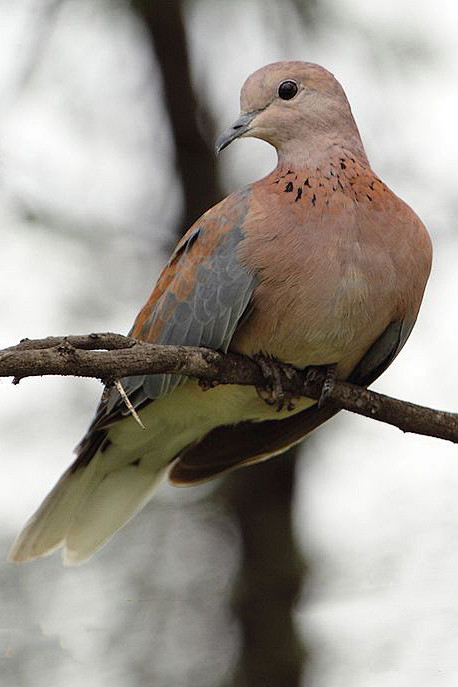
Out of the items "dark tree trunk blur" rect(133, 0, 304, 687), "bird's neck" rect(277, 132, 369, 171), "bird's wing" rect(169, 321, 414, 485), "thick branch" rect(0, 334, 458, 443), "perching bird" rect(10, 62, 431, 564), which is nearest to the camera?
"thick branch" rect(0, 334, 458, 443)

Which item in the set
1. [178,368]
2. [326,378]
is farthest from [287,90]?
[178,368]

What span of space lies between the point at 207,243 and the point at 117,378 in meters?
1.15

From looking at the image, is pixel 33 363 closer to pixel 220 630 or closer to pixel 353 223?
pixel 353 223

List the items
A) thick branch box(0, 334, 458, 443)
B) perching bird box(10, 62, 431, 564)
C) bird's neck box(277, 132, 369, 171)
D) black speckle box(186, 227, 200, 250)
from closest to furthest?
1. thick branch box(0, 334, 458, 443)
2. perching bird box(10, 62, 431, 564)
3. bird's neck box(277, 132, 369, 171)
4. black speckle box(186, 227, 200, 250)

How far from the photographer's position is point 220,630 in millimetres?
5691

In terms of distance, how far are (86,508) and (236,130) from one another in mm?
1485

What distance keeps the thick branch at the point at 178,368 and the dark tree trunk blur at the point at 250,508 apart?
169cm

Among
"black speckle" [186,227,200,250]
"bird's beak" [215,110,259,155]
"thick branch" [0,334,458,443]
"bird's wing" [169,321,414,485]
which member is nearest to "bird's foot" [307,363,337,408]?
"thick branch" [0,334,458,443]

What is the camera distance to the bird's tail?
4.79 metres

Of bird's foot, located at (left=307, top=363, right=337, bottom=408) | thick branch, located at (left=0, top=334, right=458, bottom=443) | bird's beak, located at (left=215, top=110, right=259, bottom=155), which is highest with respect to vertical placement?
bird's beak, located at (left=215, top=110, right=259, bottom=155)

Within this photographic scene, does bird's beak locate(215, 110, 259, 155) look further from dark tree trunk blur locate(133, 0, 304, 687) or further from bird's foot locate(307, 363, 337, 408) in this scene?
dark tree trunk blur locate(133, 0, 304, 687)

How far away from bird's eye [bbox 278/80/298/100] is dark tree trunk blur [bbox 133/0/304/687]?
192cm

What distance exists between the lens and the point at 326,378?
4176 millimetres

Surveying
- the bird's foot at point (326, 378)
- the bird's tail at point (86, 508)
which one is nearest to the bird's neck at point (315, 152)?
the bird's foot at point (326, 378)
